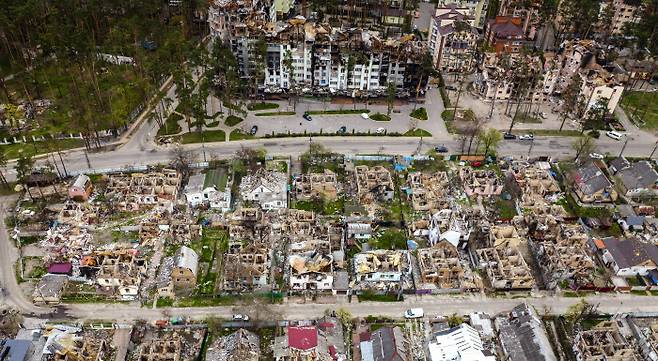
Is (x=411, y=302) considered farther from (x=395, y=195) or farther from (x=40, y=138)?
(x=40, y=138)

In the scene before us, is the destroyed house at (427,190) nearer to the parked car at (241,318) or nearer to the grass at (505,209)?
the grass at (505,209)

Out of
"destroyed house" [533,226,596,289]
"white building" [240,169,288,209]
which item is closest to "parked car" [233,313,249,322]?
"white building" [240,169,288,209]

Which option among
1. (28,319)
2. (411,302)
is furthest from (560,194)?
(28,319)

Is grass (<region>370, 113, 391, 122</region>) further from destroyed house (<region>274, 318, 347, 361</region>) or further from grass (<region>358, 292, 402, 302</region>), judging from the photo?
destroyed house (<region>274, 318, 347, 361</region>)

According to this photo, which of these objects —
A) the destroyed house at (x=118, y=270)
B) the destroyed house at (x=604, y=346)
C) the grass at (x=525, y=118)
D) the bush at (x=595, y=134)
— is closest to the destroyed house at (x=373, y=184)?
the destroyed house at (x=604, y=346)

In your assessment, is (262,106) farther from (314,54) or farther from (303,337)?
(303,337)
